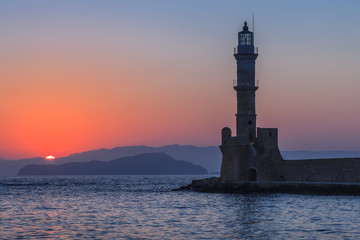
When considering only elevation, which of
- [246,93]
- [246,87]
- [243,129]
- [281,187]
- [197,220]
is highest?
[246,87]

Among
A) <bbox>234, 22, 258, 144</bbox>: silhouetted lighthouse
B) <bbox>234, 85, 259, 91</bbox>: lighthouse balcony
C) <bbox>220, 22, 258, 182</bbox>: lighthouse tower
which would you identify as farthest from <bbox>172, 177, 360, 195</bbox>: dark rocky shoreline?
<bbox>234, 85, 259, 91</bbox>: lighthouse balcony

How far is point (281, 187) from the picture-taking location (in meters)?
42.8

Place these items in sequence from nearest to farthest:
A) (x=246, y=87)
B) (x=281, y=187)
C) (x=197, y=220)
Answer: (x=197, y=220) → (x=281, y=187) → (x=246, y=87)

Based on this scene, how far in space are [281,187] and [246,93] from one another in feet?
29.1

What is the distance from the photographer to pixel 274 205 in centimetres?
3334

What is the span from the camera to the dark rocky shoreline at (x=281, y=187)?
1506 inches

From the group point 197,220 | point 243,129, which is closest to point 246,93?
point 243,129

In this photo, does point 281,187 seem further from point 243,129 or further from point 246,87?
point 246,87

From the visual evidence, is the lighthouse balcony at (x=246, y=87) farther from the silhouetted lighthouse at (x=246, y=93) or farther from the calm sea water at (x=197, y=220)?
the calm sea water at (x=197, y=220)

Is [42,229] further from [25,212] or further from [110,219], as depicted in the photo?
[25,212]

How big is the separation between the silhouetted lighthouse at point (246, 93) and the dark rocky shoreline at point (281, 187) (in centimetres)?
435

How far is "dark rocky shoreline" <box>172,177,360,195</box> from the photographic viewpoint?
3825cm

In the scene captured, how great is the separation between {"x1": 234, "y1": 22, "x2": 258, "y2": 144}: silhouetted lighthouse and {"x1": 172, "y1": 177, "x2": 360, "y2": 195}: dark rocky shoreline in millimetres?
4349

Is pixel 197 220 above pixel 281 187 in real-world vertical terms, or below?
below
